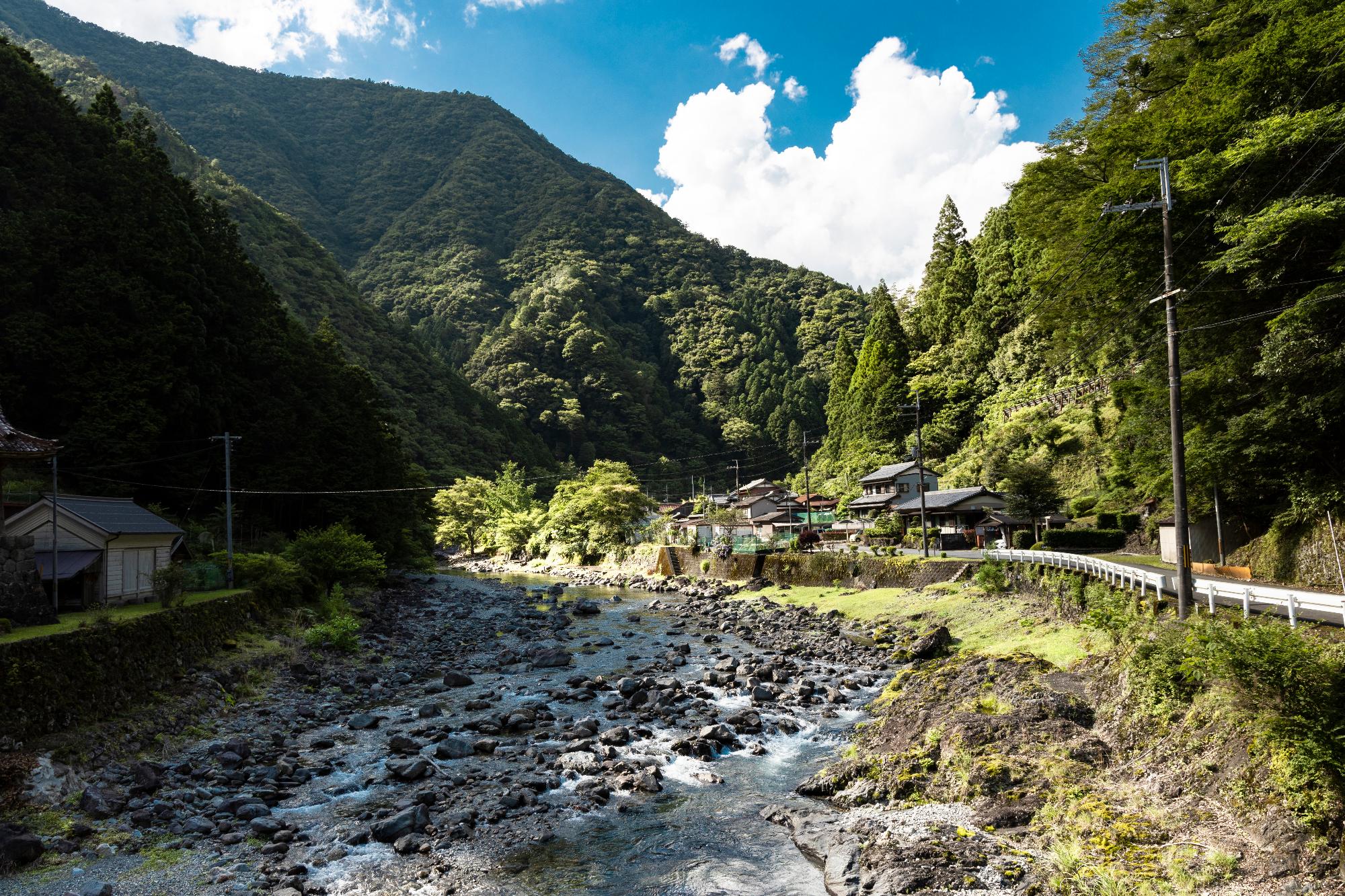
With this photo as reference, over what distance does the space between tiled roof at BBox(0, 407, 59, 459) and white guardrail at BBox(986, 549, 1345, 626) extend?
25.0 m

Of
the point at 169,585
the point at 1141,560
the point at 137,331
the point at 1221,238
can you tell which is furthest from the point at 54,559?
the point at 1141,560

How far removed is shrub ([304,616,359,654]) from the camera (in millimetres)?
25766

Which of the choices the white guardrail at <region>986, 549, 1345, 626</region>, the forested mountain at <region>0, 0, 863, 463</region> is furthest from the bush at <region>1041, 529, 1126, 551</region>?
the forested mountain at <region>0, 0, 863, 463</region>

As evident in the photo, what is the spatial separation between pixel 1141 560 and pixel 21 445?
35.9m

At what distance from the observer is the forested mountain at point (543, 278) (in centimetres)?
11838

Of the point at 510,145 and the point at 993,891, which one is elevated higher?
the point at 510,145

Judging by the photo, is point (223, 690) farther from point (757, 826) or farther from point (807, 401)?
point (807, 401)

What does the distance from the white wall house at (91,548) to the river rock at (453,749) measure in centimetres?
1280

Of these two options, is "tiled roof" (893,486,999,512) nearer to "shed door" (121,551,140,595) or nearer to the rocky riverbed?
the rocky riverbed

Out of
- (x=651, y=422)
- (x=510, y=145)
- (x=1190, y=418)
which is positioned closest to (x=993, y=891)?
(x=1190, y=418)

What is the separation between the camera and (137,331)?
106 ft

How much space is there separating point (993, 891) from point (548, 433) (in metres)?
110

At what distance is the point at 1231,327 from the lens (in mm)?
19688

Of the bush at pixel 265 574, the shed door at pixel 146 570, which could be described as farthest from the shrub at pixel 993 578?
the shed door at pixel 146 570
